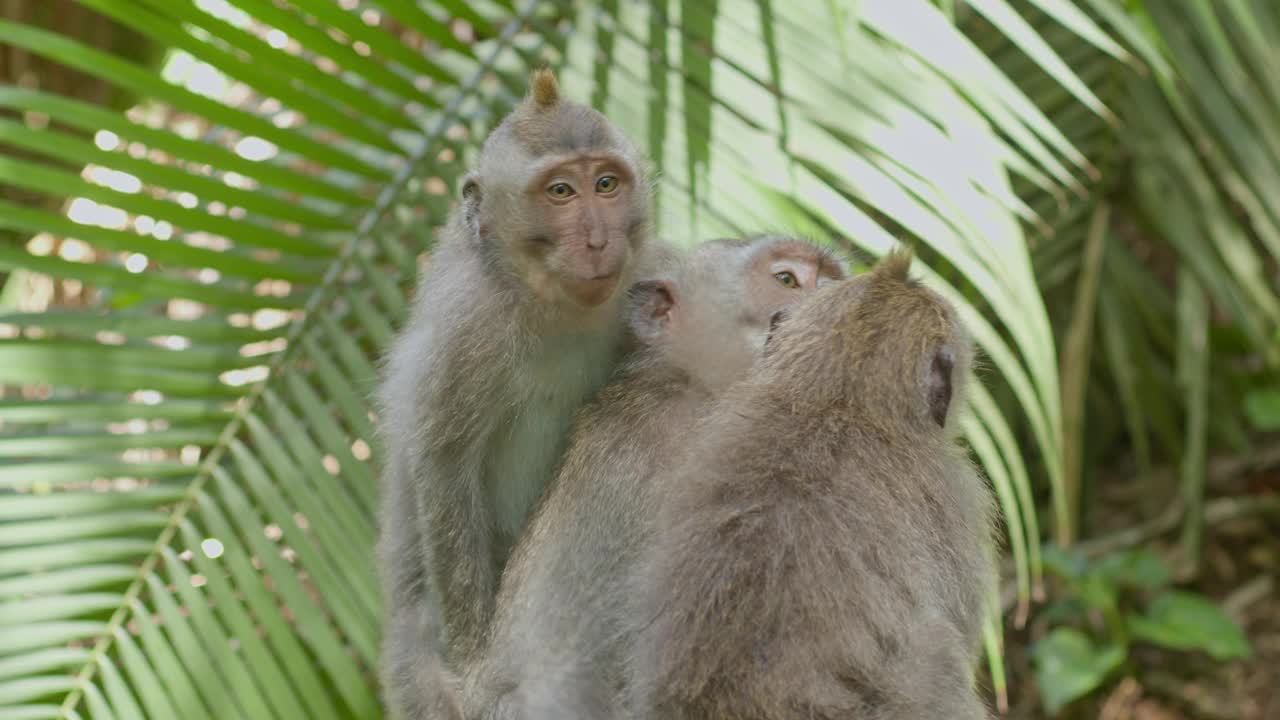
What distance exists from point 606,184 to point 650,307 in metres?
0.24

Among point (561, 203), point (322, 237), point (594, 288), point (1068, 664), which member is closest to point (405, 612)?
point (594, 288)

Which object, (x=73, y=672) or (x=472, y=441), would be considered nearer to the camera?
(x=472, y=441)

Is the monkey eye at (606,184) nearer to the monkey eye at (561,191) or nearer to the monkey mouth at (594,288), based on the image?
the monkey eye at (561,191)

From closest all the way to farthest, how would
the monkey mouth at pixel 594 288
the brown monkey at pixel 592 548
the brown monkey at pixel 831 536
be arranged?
the brown monkey at pixel 831 536 → the brown monkey at pixel 592 548 → the monkey mouth at pixel 594 288

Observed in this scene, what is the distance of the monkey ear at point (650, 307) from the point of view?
263cm

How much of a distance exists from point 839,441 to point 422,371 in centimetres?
87

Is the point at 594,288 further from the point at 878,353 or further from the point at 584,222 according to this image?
the point at 878,353

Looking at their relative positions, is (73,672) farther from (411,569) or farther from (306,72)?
(306,72)

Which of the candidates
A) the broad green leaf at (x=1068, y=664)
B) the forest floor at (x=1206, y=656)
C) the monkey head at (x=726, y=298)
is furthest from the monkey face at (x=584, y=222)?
the forest floor at (x=1206, y=656)

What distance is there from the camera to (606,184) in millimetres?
2654

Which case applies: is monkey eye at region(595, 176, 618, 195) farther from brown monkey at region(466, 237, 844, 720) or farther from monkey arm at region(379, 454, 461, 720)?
monkey arm at region(379, 454, 461, 720)

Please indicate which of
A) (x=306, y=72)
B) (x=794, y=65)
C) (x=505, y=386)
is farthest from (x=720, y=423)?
(x=306, y=72)

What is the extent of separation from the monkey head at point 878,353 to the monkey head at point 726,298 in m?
0.23

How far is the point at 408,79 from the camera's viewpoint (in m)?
3.55
